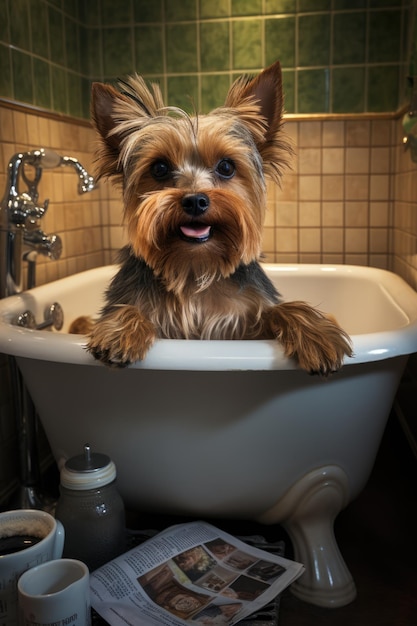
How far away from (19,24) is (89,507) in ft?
5.52

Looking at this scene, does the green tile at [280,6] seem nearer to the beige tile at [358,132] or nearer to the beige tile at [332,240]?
the beige tile at [358,132]

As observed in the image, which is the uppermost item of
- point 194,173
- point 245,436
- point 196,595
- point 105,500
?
point 194,173

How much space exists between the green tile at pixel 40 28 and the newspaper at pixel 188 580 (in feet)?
5.94

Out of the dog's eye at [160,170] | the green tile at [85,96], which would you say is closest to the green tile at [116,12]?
the green tile at [85,96]

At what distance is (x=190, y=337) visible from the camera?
1.63 meters

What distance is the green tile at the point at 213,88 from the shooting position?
2.85 m

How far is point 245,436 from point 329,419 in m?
0.21

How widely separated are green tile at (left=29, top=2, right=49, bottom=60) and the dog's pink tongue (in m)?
1.30

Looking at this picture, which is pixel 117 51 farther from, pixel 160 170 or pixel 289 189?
pixel 160 170

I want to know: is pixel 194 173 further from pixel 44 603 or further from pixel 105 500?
pixel 44 603

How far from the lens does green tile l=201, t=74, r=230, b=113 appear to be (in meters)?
2.85

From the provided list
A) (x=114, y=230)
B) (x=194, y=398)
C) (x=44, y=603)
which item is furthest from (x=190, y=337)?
(x=114, y=230)

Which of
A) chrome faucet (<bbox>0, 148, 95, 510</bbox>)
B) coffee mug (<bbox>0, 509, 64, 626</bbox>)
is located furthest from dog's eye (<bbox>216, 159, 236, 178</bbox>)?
coffee mug (<bbox>0, 509, 64, 626</bbox>)

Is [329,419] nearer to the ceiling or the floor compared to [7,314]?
nearer to the floor
